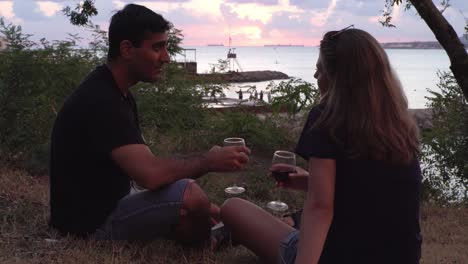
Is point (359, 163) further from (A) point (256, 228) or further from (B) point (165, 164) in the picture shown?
(B) point (165, 164)

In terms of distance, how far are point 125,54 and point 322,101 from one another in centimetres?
145

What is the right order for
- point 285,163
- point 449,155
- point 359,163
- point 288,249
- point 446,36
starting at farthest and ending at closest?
point 449,155, point 446,36, point 285,163, point 288,249, point 359,163

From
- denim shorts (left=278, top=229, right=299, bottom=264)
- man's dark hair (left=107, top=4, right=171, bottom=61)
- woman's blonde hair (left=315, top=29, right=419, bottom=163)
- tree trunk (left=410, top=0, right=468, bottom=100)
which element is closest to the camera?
woman's blonde hair (left=315, top=29, right=419, bottom=163)

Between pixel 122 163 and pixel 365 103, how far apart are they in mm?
1476

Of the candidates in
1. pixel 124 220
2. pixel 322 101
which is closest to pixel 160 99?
pixel 124 220

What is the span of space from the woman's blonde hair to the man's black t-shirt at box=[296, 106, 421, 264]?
0.17ft

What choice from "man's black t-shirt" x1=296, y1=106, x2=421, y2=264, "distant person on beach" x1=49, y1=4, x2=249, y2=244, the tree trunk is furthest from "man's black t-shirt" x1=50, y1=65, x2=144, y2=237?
the tree trunk

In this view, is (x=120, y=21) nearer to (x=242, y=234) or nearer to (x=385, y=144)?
(x=242, y=234)

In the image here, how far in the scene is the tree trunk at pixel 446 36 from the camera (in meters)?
5.31

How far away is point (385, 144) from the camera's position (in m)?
2.05

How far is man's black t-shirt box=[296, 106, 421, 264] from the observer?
2076 mm

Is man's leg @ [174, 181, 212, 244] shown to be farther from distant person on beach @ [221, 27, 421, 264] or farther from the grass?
distant person on beach @ [221, 27, 421, 264]

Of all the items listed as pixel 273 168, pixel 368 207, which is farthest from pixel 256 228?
pixel 368 207

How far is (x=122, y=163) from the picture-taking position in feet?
9.56
